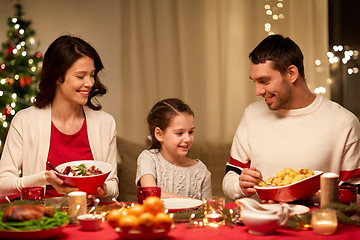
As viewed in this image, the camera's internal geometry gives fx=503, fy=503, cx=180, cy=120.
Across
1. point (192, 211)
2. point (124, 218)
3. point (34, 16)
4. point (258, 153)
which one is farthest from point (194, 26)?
point (124, 218)

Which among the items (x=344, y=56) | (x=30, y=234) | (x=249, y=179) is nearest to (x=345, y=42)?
(x=344, y=56)

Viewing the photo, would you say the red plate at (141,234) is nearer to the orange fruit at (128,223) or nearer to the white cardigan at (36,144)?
the orange fruit at (128,223)

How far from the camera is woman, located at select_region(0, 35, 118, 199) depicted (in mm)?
2850

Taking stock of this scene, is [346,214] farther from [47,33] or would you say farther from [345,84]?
[47,33]

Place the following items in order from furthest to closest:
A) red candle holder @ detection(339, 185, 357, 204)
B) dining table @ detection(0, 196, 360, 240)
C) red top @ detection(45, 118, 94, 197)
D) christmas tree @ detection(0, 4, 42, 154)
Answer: christmas tree @ detection(0, 4, 42, 154) → red top @ detection(45, 118, 94, 197) → red candle holder @ detection(339, 185, 357, 204) → dining table @ detection(0, 196, 360, 240)

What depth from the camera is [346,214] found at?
1852 millimetres

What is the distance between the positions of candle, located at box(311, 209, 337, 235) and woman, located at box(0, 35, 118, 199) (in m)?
1.30

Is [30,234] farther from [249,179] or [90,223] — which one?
[249,179]

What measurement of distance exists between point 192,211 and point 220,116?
2838 mm

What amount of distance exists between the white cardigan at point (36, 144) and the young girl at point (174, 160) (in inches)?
8.6

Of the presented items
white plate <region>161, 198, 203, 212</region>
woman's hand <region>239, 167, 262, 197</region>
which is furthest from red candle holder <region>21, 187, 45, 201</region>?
woman's hand <region>239, 167, 262, 197</region>

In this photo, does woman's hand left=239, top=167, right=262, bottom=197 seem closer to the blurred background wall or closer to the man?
the man

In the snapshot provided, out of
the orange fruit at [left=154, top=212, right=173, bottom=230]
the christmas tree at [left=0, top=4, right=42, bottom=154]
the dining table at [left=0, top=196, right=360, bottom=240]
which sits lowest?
the dining table at [left=0, top=196, right=360, bottom=240]

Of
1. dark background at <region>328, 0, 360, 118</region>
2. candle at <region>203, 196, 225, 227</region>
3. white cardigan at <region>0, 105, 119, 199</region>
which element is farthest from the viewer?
dark background at <region>328, 0, 360, 118</region>
